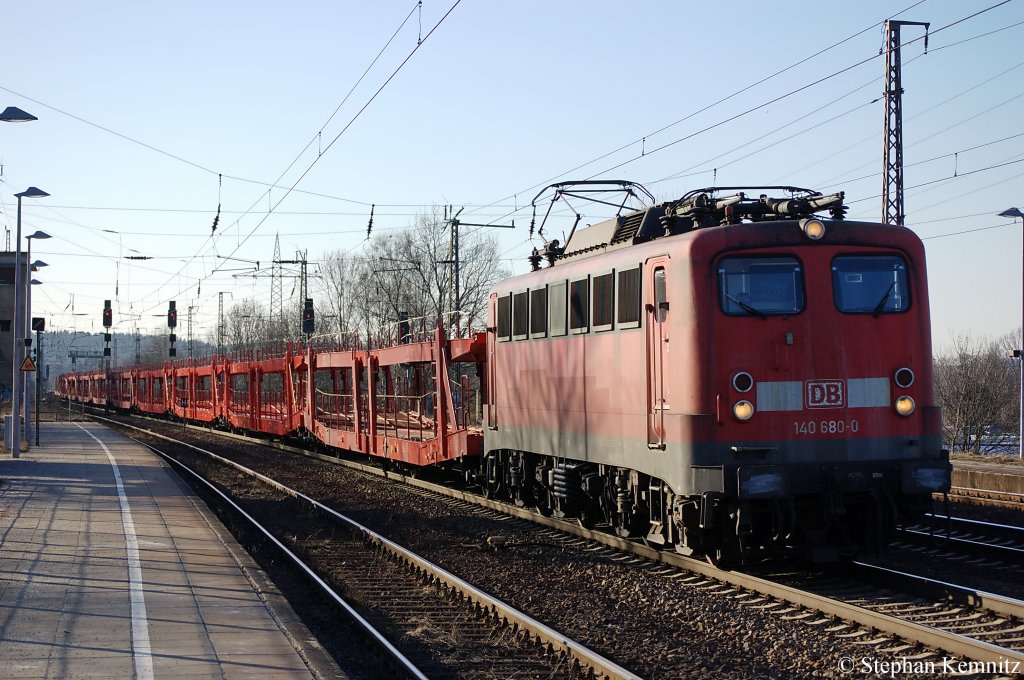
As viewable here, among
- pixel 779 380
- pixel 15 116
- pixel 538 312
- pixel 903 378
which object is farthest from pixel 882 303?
pixel 15 116

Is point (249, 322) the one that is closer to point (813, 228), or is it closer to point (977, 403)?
point (977, 403)

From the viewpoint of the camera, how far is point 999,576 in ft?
37.6

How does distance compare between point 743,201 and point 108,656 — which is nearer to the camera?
point 108,656

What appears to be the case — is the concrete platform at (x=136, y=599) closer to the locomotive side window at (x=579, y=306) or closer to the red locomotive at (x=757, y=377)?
the red locomotive at (x=757, y=377)

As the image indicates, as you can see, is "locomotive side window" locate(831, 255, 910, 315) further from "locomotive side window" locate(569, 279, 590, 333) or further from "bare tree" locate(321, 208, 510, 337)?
"bare tree" locate(321, 208, 510, 337)

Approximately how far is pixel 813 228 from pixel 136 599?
25.9ft

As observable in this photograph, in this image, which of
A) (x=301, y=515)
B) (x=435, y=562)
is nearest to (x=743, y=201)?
(x=435, y=562)

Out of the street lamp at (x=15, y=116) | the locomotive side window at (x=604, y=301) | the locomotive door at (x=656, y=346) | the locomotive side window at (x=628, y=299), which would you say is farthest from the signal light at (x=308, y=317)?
the locomotive door at (x=656, y=346)

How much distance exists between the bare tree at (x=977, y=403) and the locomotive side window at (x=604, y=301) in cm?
2908

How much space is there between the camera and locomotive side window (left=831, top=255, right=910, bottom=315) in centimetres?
1125

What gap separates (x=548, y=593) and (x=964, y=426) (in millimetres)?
35273

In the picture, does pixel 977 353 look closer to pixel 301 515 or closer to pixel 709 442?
pixel 301 515

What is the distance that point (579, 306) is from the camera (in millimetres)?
13945

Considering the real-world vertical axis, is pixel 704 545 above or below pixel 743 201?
Answer: below
